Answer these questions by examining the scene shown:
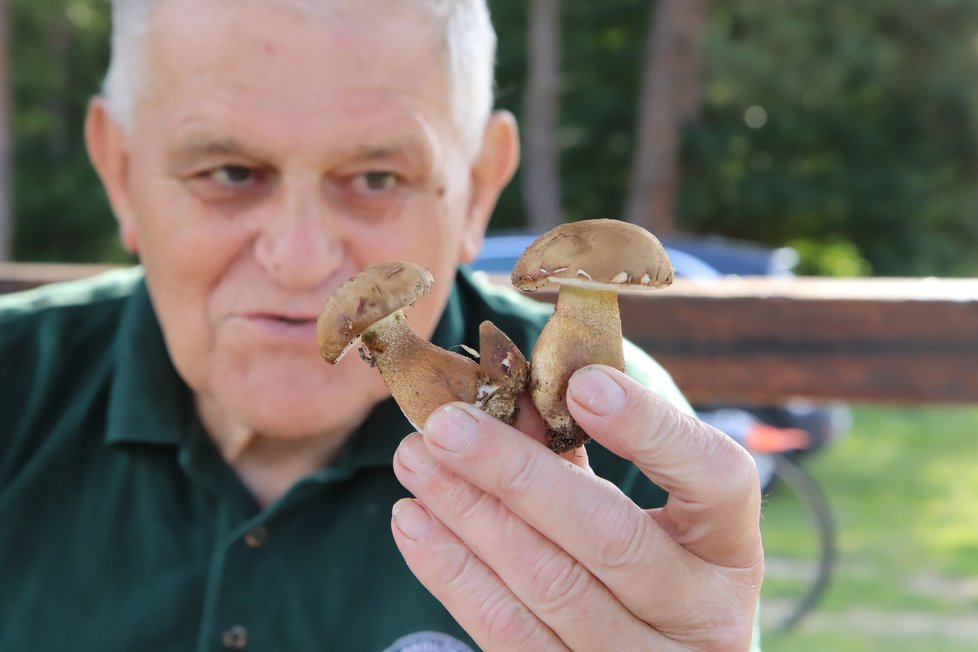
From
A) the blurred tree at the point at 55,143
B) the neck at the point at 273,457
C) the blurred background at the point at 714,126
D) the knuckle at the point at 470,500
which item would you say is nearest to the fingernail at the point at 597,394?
the knuckle at the point at 470,500

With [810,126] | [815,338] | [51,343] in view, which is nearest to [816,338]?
[815,338]

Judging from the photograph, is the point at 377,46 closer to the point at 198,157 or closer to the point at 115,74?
the point at 198,157

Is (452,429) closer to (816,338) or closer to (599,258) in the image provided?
(599,258)

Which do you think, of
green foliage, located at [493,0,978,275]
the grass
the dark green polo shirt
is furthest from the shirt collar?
green foliage, located at [493,0,978,275]

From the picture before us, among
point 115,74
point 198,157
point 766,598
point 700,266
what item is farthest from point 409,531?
point 700,266

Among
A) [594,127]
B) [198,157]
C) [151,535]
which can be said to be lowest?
[594,127]

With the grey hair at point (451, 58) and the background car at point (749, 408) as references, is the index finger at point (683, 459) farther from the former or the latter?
the background car at point (749, 408)
